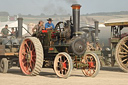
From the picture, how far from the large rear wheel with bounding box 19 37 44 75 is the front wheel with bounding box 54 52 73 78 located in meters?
0.60

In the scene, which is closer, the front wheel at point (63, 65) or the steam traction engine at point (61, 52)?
the front wheel at point (63, 65)

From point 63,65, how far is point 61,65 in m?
0.07

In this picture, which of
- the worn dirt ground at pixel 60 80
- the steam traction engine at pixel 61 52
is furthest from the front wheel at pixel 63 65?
the worn dirt ground at pixel 60 80

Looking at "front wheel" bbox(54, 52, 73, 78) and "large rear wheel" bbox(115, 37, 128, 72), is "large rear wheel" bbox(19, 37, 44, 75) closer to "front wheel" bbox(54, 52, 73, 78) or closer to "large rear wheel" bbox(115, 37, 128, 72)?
"front wheel" bbox(54, 52, 73, 78)

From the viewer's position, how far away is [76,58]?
30.8 feet

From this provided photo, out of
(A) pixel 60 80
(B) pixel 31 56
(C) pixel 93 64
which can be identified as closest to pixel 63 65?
(A) pixel 60 80

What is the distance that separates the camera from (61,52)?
923 centimetres

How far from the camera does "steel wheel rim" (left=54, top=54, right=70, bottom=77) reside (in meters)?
8.91

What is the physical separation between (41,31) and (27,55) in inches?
38.3

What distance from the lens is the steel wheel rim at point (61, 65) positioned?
891 centimetres

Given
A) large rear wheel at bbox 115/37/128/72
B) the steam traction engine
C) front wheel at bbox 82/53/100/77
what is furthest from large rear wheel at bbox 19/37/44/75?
large rear wheel at bbox 115/37/128/72

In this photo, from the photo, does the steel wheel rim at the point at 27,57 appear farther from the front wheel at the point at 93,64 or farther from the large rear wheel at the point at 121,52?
the large rear wheel at the point at 121,52

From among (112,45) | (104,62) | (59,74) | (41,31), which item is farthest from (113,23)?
(59,74)

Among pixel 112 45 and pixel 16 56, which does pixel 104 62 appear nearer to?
pixel 112 45
